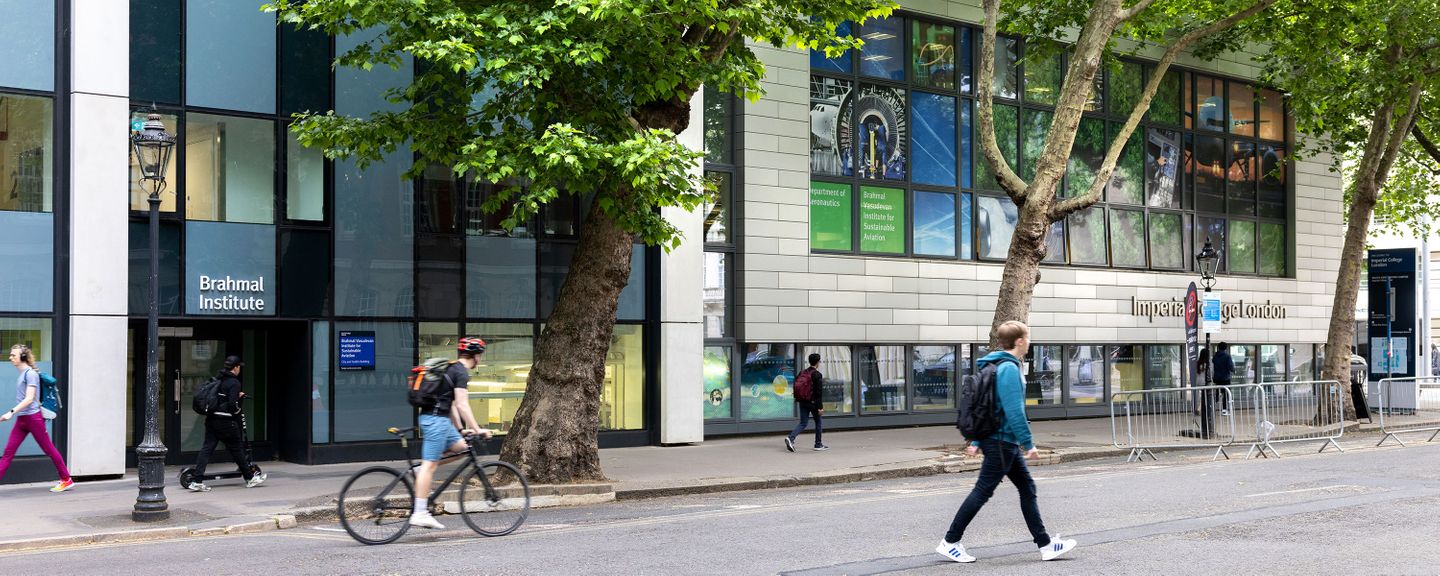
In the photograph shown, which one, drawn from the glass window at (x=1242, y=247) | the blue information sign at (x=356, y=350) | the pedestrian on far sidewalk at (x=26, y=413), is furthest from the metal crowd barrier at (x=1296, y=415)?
the pedestrian on far sidewalk at (x=26, y=413)

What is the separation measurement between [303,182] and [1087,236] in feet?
55.8

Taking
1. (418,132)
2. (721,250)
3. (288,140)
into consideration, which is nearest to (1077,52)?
(721,250)

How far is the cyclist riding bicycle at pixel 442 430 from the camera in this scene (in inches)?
424

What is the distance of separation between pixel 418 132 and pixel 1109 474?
31.7ft

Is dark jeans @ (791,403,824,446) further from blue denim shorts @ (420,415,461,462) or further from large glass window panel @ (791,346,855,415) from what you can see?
blue denim shorts @ (420,415,461,462)

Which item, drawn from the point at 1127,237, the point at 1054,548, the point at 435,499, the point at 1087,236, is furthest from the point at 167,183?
the point at 1127,237

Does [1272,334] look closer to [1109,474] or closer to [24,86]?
[1109,474]

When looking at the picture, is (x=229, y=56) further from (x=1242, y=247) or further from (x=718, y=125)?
(x=1242, y=247)

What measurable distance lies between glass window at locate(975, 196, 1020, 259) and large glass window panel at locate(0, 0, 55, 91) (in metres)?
16.8

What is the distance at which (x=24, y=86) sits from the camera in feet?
51.6

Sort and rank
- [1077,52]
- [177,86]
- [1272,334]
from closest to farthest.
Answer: [177,86]
[1077,52]
[1272,334]

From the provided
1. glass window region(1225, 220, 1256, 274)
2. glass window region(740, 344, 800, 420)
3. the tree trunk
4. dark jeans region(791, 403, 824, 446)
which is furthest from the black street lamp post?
glass window region(1225, 220, 1256, 274)

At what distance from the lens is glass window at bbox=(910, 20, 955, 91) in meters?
24.9

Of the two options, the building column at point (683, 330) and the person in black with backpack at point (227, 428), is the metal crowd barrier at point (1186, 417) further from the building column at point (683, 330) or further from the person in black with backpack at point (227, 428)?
the person in black with backpack at point (227, 428)
